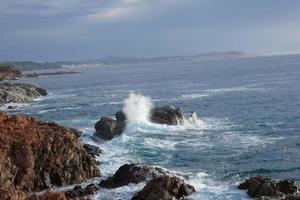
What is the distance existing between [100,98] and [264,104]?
39472mm

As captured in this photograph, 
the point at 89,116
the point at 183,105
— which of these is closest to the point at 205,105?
the point at 183,105

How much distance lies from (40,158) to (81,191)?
5008 millimetres

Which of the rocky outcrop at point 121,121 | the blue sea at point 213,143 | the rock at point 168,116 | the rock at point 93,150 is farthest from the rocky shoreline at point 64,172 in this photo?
the rock at point 168,116

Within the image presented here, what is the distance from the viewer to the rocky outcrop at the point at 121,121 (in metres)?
56.9

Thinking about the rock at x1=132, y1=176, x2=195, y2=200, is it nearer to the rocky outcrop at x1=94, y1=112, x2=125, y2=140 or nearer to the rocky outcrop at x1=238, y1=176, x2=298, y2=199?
the rocky outcrop at x1=238, y1=176, x2=298, y2=199

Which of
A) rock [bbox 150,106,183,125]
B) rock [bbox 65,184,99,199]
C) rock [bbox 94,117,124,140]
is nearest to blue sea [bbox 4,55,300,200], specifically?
rock [bbox 65,184,99,199]

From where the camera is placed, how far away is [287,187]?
115 ft

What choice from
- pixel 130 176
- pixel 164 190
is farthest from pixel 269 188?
pixel 130 176

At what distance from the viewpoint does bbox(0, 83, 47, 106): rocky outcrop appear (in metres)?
106

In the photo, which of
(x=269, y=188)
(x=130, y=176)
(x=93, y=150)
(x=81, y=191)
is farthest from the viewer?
(x=93, y=150)

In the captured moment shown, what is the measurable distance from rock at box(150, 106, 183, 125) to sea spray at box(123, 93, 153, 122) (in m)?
1.04

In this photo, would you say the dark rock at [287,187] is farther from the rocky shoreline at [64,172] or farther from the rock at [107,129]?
the rock at [107,129]

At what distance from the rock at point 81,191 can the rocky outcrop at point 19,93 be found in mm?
69440

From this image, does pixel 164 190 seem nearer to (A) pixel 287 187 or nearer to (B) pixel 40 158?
(A) pixel 287 187
